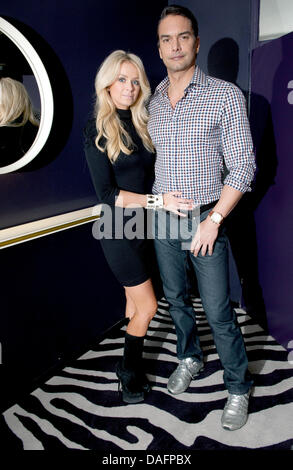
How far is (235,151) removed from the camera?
148cm

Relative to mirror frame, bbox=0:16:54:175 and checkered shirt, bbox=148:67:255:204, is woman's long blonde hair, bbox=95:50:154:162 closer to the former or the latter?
checkered shirt, bbox=148:67:255:204

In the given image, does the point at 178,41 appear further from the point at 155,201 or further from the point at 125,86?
the point at 155,201

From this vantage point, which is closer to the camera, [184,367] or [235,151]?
A: [235,151]

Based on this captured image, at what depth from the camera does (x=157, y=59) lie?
2.62 meters

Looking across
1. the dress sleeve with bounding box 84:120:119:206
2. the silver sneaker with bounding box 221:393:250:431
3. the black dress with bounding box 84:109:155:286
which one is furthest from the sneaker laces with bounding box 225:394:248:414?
the dress sleeve with bounding box 84:120:119:206

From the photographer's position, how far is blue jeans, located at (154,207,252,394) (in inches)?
64.7

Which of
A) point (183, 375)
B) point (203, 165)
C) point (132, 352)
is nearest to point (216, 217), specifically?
point (203, 165)

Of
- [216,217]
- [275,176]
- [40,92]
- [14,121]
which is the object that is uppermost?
[40,92]

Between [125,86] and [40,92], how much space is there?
0.43 metres

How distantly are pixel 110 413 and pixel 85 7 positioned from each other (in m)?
2.23

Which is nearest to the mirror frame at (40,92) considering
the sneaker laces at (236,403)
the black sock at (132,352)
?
the black sock at (132,352)

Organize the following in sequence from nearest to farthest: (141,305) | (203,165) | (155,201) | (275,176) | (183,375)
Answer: (203,165) → (155,201) → (141,305) → (183,375) → (275,176)

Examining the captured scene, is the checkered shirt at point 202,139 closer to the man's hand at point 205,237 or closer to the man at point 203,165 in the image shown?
the man at point 203,165

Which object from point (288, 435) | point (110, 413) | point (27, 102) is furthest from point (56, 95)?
point (288, 435)
